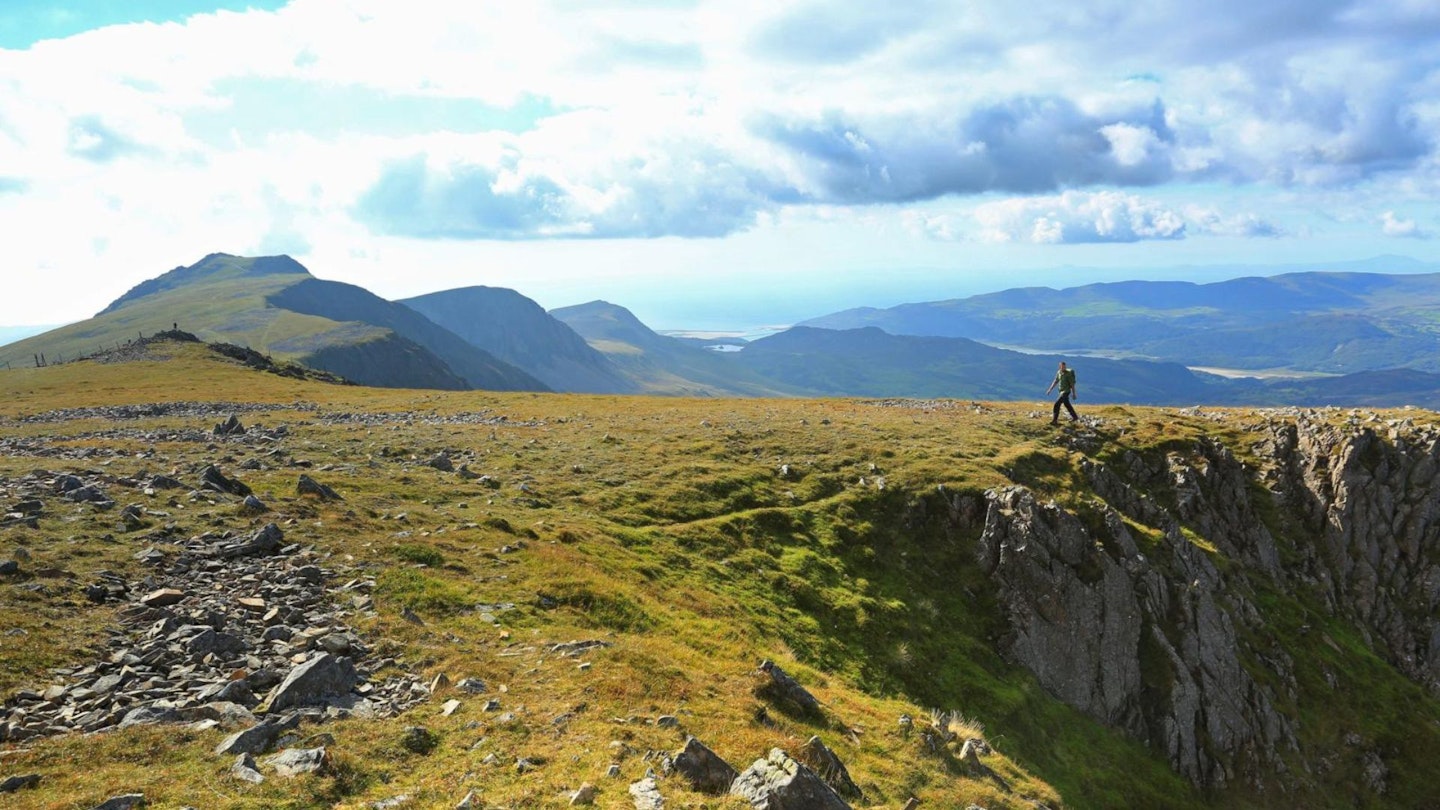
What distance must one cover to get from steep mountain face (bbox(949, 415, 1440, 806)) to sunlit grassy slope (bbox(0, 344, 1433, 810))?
186cm

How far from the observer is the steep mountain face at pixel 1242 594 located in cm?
3472

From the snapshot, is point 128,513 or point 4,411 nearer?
point 128,513

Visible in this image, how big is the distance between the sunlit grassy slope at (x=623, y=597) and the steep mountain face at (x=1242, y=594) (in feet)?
6.09

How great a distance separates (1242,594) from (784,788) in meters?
43.2

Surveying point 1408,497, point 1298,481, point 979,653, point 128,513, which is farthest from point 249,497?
point 1408,497

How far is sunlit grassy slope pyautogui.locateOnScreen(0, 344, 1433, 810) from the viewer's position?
1295 centimetres

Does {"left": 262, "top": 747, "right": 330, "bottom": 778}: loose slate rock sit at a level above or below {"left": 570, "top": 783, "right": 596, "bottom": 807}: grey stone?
above

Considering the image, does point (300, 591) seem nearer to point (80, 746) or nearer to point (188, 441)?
point (80, 746)

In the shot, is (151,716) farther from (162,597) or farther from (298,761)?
(162,597)

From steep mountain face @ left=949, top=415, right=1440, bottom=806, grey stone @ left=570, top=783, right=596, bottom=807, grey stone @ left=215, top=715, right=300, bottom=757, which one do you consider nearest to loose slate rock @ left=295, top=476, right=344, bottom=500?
grey stone @ left=215, top=715, right=300, bottom=757

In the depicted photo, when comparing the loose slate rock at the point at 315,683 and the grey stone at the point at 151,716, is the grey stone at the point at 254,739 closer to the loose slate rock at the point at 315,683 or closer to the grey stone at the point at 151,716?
the loose slate rock at the point at 315,683

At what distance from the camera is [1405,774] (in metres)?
37.5

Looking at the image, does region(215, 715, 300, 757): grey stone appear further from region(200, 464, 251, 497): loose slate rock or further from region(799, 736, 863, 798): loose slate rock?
region(200, 464, 251, 497): loose slate rock

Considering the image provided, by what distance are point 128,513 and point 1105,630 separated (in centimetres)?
4045
